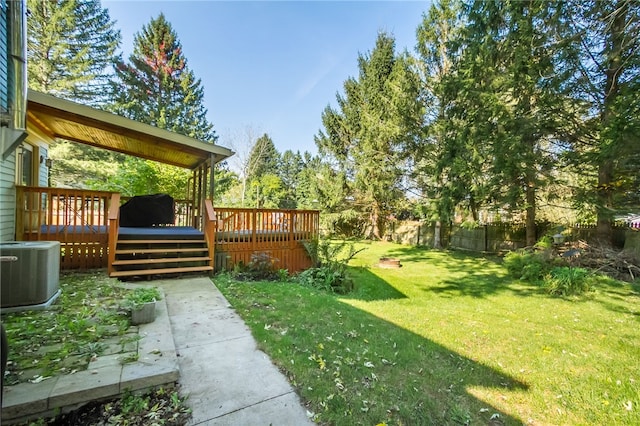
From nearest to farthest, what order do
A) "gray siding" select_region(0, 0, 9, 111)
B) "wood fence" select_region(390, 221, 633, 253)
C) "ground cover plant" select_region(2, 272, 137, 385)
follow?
1. "gray siding" select_region(0, 0, 9, 111)
2. "ground cover plant" select_region(2, 272, 137, 385)
3. "wood fence" select_region(390, 221, 633, 253)

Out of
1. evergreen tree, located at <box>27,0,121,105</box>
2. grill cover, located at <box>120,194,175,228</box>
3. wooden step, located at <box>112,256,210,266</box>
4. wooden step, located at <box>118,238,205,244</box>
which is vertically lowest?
wooden step, located at <box>112,256,210,266</box>

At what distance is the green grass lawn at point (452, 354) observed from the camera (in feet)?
6.91

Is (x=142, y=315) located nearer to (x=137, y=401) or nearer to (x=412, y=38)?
(x=137, y=401)

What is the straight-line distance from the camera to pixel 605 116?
24.3 feet

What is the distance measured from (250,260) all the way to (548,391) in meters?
5.57

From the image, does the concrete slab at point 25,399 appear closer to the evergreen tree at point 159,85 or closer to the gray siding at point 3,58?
the gray siding at point 3,58

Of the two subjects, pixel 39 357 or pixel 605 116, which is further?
pixel 605 116

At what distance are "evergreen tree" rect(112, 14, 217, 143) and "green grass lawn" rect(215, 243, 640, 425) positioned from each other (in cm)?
1937

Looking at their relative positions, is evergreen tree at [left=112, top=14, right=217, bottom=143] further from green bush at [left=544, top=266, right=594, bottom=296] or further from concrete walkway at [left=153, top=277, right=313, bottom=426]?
green bush at [left=544, top=266, right=594, bottom=296]

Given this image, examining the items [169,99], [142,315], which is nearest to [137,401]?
[142,315]

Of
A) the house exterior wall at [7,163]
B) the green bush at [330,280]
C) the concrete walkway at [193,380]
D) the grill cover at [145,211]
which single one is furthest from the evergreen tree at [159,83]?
the concrete walkway at [193,380]

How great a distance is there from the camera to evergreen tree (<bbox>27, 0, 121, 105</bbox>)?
1455 centimetres

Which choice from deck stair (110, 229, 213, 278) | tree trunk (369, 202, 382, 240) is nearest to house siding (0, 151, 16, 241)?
deck stair (110, 229, 213, 278)

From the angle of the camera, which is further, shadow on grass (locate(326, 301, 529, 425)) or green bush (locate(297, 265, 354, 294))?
green bush (locate(297, 265, 354, 294))
